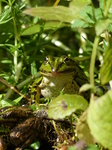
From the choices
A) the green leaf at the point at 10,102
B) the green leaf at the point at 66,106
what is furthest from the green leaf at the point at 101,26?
the green leaf at the point at 10,102

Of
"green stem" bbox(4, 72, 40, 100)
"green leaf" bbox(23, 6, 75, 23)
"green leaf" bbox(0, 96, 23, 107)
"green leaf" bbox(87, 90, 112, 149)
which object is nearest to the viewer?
"green leaf" bbox(87, 90, 112, 149)

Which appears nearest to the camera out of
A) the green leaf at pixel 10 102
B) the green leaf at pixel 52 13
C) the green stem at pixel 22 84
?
the green leaf at pixel 52 13

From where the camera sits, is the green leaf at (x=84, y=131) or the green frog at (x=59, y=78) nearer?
the green leaf at (x=84, y=131)

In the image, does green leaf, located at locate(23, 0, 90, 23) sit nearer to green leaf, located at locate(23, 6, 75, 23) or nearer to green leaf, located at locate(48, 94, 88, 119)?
green leaf, located at locate(23, 6, 75, 23)

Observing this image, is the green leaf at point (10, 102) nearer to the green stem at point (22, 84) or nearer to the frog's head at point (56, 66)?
the green stem at point (22, 84)

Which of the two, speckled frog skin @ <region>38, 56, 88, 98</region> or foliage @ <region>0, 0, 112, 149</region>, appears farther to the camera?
speckled frog skin @ <region>38, 56, 88, 98</region>

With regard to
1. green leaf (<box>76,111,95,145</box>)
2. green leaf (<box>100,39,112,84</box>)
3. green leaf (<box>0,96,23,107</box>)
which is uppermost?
green leaf (<box>100,39,112,84</box>)

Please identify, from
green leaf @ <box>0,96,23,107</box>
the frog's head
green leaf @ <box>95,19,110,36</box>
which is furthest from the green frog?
green leaf @ <box>95,19,110,36</box>

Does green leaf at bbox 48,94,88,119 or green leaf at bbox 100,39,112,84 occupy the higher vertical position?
green leaf at bbox 100,39,112,84
